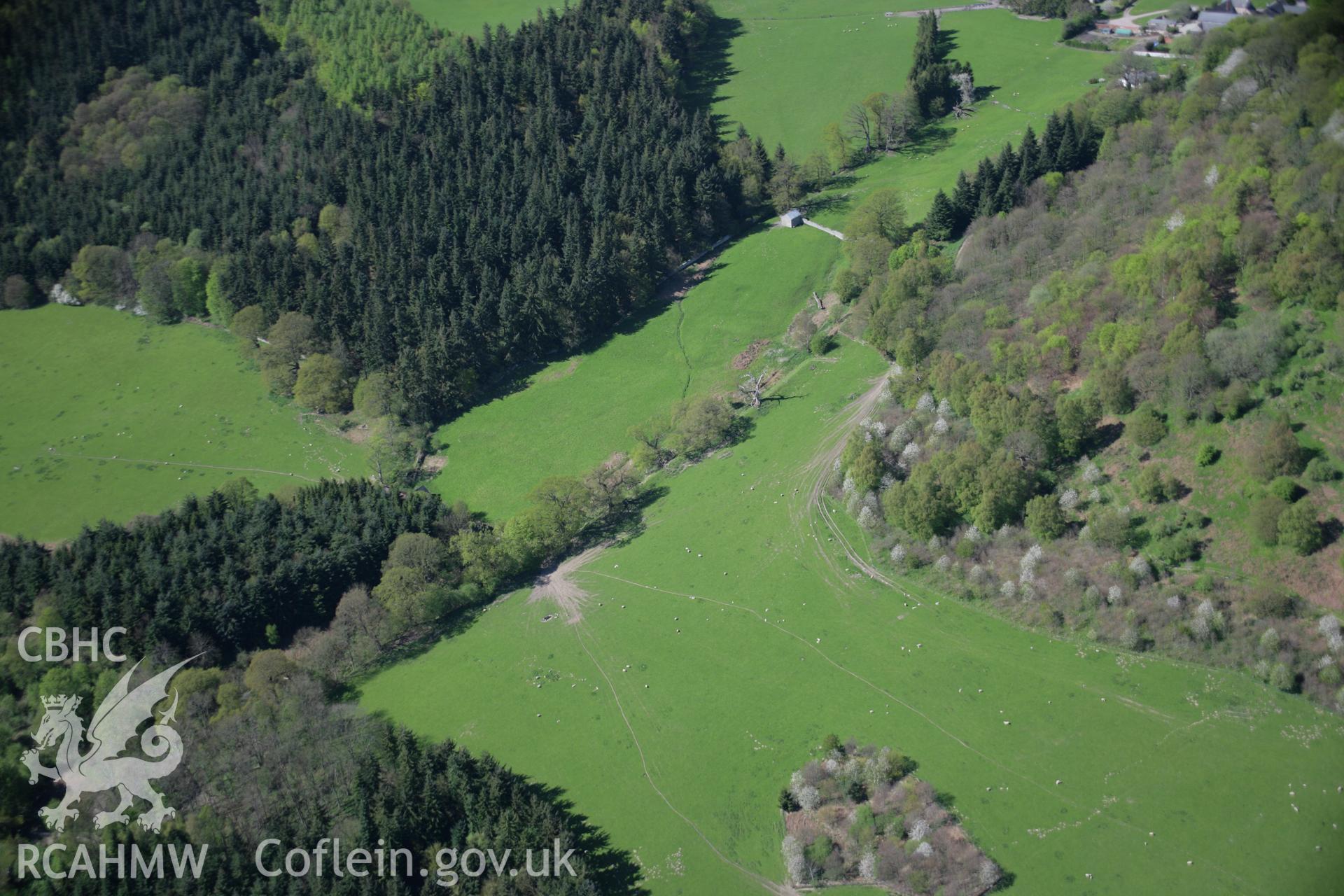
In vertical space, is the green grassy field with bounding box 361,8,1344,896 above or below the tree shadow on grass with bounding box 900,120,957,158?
below

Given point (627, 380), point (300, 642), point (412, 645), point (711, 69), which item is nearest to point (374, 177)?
point (627, 380)

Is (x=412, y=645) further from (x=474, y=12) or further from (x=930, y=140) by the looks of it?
(x=474, y=12)

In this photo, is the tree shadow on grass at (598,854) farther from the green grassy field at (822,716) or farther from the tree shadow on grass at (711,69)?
the tree shadow on grass at (711,69)

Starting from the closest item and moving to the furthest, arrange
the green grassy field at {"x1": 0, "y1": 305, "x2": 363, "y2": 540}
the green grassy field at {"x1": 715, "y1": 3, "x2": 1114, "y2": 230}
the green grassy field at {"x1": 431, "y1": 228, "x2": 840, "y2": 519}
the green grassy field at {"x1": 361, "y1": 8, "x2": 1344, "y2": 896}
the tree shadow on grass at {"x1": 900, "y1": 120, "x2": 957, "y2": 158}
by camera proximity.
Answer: the green grassy field at {"x1": 361, "y1": 8, "x2": 1344, "y2": 896} → the green grassy field at {"x1": 431, "y1": 228, "x2": 840, "y2": 519} → the green grassy field at {"x1": 0, "y1": 305, "x2": 363, "y2": 540} → the green grassy field at {"x1": 715, "y1": 3, "x2": 1114, "y2": 230} → the tree shadow on grass at {"x1": 900, "y1": 120, "x2": 957, "y2": 158}

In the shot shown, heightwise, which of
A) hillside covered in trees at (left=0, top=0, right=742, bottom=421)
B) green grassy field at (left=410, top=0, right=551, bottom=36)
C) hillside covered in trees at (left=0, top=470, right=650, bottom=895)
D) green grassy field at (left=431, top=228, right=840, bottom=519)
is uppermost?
green grassy field at (left=410, top=0, right=551, bottom=36)

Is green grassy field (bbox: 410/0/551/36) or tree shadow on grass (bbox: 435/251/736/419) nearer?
tree shadow on grass (bbox: 435/251/736/419)

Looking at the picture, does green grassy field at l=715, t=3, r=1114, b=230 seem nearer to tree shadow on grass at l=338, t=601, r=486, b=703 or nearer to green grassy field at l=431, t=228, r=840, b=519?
green grassy field at l=431, t=228, r=840, b=519

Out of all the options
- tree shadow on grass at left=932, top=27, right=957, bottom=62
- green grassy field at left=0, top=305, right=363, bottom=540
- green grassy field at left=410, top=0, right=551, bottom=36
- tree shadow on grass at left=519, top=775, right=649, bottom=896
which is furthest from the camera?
green grassy field at left=410, top=0, right=551, bottom=36

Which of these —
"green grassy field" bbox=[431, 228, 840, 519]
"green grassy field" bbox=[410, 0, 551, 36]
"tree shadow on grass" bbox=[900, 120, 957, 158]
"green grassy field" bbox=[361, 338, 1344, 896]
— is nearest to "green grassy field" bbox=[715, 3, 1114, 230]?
"tree shadow on grass" bbox=[900, 120, 957, 158]
